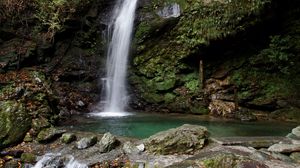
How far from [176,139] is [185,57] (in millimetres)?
6863

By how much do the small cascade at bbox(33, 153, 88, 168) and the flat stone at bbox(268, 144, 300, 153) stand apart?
3829mm

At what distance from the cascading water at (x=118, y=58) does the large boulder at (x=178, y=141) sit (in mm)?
6741

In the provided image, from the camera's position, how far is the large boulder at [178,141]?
6.72m

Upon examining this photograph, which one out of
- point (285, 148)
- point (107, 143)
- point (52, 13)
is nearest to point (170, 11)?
point (52, 13)

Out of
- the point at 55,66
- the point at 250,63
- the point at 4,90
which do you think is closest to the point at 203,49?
the point at 250,63

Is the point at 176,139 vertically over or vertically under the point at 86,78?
under

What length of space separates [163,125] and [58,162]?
4.35 metres

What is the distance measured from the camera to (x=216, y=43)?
12758 millimetres

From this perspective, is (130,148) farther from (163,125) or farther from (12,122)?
(163,125)

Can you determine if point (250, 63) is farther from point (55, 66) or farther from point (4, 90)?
point (4, 90)

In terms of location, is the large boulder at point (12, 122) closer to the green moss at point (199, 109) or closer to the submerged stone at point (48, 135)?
the submerged stone at point (48, 135)

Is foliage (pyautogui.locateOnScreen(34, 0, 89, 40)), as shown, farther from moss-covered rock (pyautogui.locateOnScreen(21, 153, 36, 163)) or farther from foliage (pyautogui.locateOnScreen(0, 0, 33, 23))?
moss-covered rock (pyautogui.locateOnScreen(21, 153, 36, 163))

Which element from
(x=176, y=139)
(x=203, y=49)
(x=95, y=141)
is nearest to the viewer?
(x=176, y=139)

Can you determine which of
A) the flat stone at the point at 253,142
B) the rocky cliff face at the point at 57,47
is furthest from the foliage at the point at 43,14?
the flat stone at the point at 253,142
